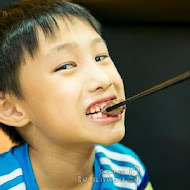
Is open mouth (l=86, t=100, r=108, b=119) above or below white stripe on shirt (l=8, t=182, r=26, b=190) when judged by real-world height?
above

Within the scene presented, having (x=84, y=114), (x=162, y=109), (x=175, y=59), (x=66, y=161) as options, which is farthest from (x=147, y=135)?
(x=84, y=114)

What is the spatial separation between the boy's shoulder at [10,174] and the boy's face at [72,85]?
5.7 inches

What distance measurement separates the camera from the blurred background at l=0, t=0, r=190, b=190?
1.12 meters

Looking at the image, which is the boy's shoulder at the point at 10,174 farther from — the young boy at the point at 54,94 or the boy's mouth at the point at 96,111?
the boy's mouth at the point at 96,111

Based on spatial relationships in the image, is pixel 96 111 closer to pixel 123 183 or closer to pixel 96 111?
pixel 96 111

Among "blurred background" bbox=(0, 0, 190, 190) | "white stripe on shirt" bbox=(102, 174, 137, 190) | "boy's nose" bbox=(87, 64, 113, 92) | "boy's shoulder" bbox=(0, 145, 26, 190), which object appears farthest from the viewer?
"blurred background" bbox=(0, 0, 190, 190)

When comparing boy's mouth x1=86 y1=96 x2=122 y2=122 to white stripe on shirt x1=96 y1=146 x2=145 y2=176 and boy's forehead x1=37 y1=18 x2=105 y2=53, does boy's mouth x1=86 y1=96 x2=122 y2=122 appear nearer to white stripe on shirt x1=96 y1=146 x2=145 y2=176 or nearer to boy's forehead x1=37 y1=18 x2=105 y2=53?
boy's forehead x1=37 y1=18 x2=105 y2=53

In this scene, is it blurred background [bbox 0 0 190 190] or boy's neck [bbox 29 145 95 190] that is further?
blurred background [bbox 0 0 190 190]

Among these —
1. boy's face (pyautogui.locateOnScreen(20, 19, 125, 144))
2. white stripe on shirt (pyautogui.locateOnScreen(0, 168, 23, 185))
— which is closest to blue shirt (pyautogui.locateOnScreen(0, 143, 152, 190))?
white stripe on shirt (pyautogui.locateOnScreen(0, 168, 23, 185))

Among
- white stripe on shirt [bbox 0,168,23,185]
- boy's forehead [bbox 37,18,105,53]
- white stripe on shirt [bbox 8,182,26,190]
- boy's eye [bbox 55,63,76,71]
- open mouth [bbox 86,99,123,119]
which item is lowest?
white stripe on shirt [bbox 8,182,26,190]

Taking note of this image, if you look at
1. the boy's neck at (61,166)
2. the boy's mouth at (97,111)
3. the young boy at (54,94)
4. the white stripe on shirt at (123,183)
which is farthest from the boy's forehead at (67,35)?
the white stripe on shirt at (123,183)

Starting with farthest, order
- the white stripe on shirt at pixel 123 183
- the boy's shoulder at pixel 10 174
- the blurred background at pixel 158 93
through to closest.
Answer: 1. the blurred background at pixel 158 93
2. the white stripe on shirt at pixel 123 183
3. the boy's shoulder at pixel 10 174

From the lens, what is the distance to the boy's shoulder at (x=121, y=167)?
866mm

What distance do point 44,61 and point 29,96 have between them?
8 cm
